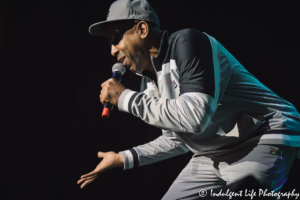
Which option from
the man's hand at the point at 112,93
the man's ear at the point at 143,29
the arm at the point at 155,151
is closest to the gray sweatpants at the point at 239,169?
the arm at the point at 155,151

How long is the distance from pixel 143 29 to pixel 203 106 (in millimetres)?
752

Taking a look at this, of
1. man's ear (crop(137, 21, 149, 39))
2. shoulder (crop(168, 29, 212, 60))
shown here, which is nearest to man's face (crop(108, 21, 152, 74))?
man's ear (crop(137, 21, 149, 39))

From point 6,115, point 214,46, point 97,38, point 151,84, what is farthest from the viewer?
point 97,38

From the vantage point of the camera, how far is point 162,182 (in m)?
2.45

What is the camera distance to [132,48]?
1.40 meters

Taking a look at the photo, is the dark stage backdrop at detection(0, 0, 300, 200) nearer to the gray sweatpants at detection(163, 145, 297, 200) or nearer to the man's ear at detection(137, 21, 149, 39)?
the gray sweatpants at detection(163, 145, 297, 200)

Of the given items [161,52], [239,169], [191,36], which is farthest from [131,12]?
[239,169]

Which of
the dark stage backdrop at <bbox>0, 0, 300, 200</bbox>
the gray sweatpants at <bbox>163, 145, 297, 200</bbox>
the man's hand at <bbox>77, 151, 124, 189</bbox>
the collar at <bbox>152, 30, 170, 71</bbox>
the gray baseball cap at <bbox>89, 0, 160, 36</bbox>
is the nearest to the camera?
the gray sweatpants at <bbox>163, 145, 297, 200</bbox>

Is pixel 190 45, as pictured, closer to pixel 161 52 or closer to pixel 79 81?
pixel 161 52

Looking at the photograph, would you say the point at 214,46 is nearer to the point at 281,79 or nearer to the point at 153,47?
Answer: the point at 153,47

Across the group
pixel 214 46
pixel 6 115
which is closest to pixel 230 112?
pixel 214 46

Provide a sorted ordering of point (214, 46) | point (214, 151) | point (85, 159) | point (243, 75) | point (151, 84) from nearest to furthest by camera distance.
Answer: point (214, 46), point (243, 75), point (214, 151), point (151, 84), point (85, 159)

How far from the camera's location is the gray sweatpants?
1.06m

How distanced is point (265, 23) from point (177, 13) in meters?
0.99
